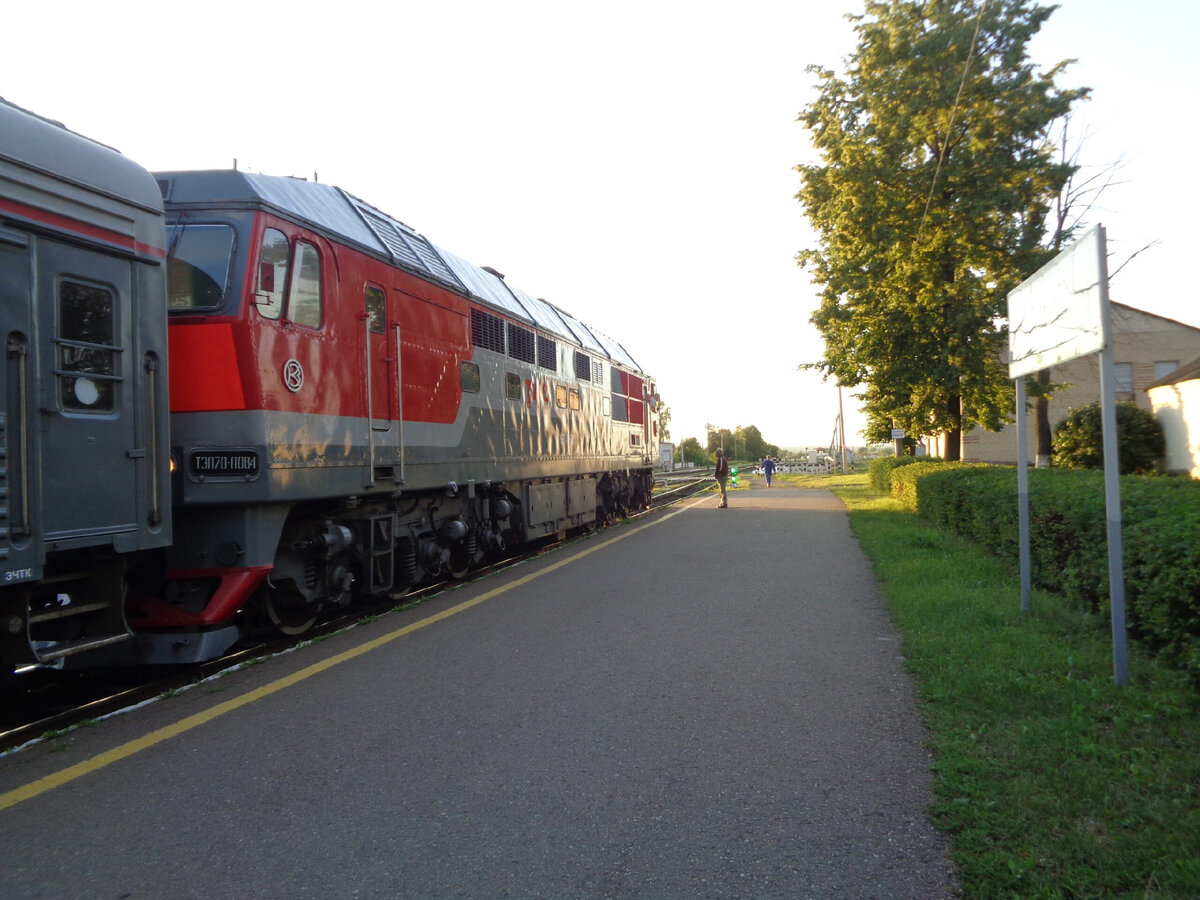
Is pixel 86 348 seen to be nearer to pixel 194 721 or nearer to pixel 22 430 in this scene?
pixel 22 430

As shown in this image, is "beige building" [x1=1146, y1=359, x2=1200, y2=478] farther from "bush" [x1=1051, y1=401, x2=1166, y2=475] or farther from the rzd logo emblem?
the rzd logo emblem

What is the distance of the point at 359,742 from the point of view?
4.69 m

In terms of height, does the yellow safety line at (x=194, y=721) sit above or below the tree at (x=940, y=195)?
below

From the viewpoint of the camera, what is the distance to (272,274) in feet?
21.1

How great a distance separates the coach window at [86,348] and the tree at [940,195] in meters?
19.7

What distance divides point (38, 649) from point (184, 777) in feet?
4.32

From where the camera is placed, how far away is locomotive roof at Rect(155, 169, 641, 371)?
6.39 m

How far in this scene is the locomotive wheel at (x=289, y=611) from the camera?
22.9 ft

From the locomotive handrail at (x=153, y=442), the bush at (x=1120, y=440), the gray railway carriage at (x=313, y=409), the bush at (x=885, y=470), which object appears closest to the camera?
the locomotive handrail at (x=153, y=442)

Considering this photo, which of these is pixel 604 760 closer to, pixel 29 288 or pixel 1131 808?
pixel 1131 808

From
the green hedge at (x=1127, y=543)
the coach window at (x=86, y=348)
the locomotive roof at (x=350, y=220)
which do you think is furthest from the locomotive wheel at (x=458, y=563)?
the green hedge at (x=1127, y=543)

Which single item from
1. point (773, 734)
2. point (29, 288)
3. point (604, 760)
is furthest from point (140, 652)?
point (773, 734)

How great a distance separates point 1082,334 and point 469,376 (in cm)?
642

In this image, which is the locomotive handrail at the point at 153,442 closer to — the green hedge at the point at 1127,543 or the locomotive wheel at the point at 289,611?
the locomotive wheel at the point at 289,611
